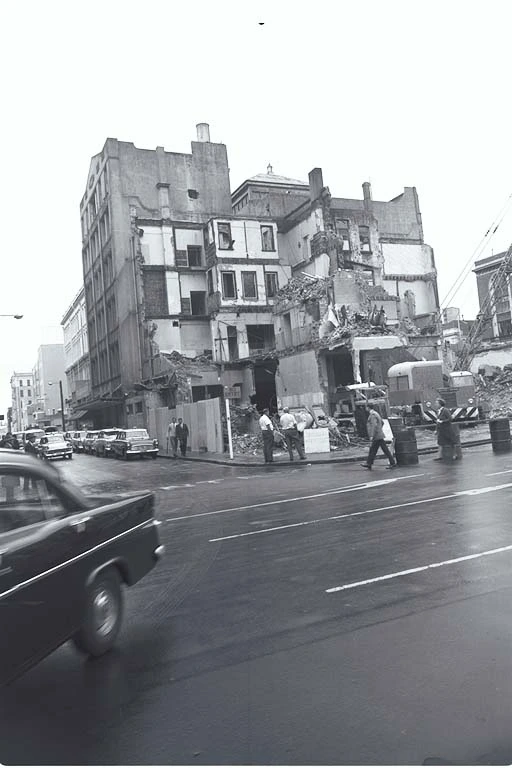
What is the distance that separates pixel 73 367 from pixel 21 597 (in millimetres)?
80422

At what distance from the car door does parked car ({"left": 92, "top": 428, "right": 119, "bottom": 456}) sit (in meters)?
32.8

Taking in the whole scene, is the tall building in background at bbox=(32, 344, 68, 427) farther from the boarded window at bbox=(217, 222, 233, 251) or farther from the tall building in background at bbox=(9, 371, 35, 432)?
the boarded window at bbox=(217, 222, 233, 251)

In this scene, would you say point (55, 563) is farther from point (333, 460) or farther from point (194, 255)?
point (194, 255)

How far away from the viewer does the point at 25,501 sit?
435 centimetres

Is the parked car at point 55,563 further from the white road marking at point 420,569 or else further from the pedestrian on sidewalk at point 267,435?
the pedestrian on sidewalk at point 267,435

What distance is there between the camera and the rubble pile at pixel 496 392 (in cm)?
3159

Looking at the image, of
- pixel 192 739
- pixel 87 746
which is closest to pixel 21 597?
pixel 87 746

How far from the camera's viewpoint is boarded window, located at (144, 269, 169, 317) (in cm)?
4803

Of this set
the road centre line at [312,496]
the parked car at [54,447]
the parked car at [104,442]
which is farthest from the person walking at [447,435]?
the parked car at [54,447]

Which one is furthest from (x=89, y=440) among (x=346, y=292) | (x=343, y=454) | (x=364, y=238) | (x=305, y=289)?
(x=364, y=238)

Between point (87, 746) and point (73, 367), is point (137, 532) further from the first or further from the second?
point (73, 367)

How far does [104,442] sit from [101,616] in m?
34.1

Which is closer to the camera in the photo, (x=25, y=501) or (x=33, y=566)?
(x=33, y=566)

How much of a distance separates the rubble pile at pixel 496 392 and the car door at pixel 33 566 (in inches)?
1146
